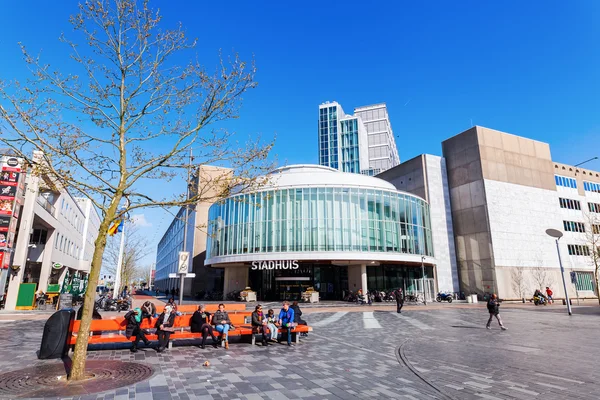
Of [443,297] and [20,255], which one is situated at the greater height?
[20,255]

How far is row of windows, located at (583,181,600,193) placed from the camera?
57741mm

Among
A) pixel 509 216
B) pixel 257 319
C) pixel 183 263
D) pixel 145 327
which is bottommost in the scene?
pixel 145 327

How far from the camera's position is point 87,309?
7477mm

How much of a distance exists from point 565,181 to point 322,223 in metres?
44.0

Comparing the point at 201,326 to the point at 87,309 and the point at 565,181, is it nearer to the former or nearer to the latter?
the point at 87,309

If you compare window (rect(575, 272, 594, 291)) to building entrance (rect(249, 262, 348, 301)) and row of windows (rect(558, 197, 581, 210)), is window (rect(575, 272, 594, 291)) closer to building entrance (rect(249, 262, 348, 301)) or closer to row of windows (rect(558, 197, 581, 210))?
row of windows (rect(558, 197, 581, 210))

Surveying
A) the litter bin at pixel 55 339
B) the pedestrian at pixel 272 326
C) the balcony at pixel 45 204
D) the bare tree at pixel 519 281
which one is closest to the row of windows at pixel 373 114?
the bare tree at pixel 519 281

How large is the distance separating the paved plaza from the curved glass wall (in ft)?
81.4

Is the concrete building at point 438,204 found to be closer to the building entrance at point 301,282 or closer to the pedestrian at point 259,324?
the building entrance at point 301,282

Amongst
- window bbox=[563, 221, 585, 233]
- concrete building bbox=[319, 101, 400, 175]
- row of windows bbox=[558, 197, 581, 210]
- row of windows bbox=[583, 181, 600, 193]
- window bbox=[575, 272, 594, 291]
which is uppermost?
concrete building bbox=[319, 101, 400, 175]

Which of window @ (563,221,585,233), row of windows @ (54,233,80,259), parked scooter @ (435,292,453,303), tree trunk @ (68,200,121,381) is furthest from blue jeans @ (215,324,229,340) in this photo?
window @ (563,221,585,233)

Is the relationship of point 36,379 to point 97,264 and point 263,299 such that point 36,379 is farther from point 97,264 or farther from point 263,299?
point 263,299

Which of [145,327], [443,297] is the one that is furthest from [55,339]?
[443,297]

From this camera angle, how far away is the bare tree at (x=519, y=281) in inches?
1756
